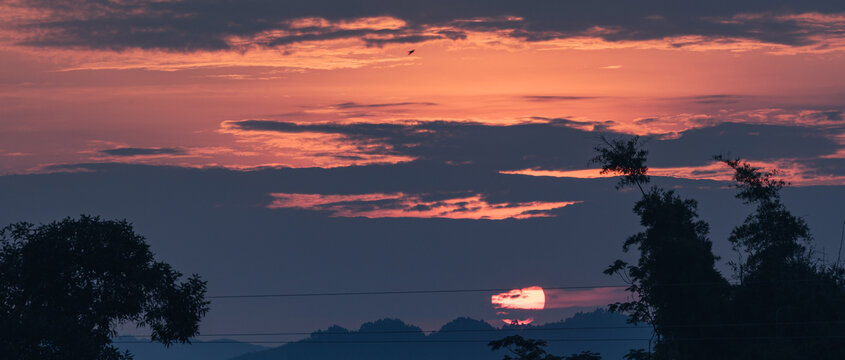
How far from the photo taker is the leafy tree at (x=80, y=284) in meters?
50.9

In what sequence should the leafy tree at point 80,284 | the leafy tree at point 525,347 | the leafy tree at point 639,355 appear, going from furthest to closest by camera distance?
the leafy tree at point 639,355 → the leafy tree at point 525,347 → the leafy tree at point 80,284

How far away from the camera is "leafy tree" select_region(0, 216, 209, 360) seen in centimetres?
5094

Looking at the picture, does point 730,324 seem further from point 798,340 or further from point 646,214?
point 646,214

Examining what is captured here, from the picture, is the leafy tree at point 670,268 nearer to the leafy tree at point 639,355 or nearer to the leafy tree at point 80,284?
the leafy tree at point 639,355

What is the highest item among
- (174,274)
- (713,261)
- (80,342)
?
(713,261)


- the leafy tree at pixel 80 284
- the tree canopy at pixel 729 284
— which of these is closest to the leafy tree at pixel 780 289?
the tree canopy at pixel 729 284

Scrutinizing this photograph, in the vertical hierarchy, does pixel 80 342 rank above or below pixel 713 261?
below

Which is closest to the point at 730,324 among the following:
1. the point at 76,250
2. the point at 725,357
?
the point at 725,357

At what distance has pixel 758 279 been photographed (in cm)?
7656

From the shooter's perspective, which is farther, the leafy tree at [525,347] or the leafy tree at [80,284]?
the leafy tree at [525,347]

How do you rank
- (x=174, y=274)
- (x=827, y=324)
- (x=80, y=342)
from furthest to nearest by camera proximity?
(x=827, y=324) < (x=174, y=274) < (x=80, y=342)

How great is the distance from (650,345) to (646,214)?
9147 millimetres

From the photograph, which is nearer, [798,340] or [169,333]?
[169,333]

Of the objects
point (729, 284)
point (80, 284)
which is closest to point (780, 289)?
point (729, 284)
